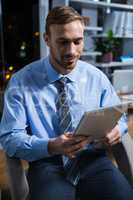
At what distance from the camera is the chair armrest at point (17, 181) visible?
42.5 inches

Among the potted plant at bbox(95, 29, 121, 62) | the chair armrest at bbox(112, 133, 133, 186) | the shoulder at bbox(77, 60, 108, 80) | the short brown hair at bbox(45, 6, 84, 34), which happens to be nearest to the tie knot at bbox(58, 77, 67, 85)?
the shoulder at bbox(77, 60, 108, 80)

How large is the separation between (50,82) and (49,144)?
316mm

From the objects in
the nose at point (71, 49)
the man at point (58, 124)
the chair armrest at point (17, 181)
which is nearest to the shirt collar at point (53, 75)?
the man at point (58, 124)

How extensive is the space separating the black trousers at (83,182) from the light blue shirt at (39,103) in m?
0.08

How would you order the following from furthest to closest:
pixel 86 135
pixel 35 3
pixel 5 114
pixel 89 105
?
pixel 35 3
pixel 89 105
pixel 5 114
pixel 86 135

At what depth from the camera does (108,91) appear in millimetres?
1381

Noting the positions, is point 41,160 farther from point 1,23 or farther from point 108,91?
point 1,23

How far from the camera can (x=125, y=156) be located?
1.24m

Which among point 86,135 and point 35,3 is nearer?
point 86,135

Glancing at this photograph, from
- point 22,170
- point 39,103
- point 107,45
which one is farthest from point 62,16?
point 107,45

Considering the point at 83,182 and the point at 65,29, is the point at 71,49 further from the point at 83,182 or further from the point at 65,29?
the point at 83,182

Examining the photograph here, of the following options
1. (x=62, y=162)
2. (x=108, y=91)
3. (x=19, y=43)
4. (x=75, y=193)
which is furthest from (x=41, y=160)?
(x=19, y=43)

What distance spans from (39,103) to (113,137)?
367 mm

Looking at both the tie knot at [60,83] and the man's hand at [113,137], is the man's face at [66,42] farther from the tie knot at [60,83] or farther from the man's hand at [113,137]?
the man's hand at [113,137]
